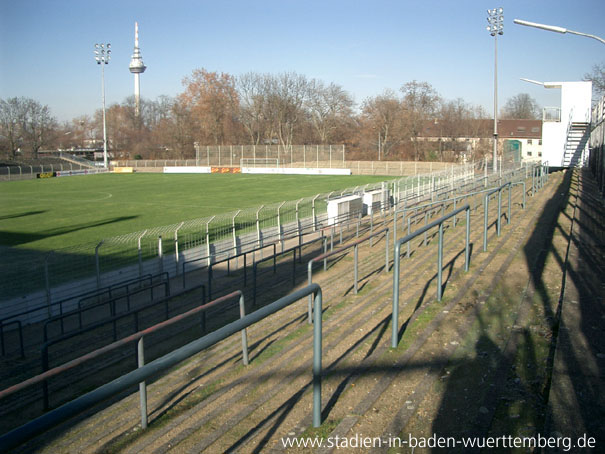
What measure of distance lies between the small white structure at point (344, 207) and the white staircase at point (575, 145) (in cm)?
2169

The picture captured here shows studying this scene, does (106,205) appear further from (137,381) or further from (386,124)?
(386,124)

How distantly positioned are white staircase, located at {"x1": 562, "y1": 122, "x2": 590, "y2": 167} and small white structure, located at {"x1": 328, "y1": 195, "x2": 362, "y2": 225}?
21688mm

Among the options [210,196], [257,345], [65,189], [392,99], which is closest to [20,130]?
[65,189]

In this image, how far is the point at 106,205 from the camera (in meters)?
32.8

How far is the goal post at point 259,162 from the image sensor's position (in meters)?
73.3

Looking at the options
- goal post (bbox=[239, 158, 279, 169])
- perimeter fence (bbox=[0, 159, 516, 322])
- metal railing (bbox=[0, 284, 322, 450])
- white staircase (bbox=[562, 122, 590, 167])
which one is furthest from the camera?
goal post (bbox=[239, 158, 279, 169])

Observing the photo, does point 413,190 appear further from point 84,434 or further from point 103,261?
point 84,434

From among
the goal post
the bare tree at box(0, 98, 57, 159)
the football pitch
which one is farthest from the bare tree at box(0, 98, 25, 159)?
the goal post

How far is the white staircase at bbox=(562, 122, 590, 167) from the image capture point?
37531mm

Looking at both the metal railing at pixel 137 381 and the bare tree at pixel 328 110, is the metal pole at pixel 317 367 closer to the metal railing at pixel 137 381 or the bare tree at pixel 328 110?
the metal railing at pixel 137 381

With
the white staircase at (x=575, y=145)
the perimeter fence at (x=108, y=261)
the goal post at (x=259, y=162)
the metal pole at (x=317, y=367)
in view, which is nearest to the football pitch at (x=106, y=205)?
the perimeter fence at (x=108, y=261)

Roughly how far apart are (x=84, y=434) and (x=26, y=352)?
5.71 m

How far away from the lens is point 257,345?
18.9 ft

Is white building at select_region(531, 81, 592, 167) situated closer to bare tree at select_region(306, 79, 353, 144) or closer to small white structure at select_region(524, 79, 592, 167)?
small white structure at select_region(524, 79, 592, 167)
